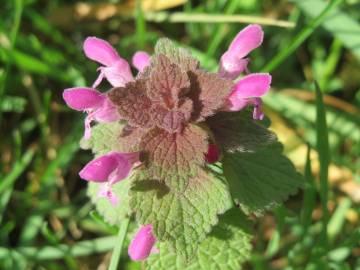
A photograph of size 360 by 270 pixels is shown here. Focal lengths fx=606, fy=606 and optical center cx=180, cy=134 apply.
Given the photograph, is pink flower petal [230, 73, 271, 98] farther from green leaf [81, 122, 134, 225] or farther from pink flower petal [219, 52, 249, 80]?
green leaf [81, 122, 134, 225]

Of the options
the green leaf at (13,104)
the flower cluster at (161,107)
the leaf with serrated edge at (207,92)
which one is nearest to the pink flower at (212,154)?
the flower cluster at (161,107)

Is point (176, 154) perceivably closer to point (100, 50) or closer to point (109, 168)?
point (109, 168)

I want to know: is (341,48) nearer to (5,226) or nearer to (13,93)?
(13,93)

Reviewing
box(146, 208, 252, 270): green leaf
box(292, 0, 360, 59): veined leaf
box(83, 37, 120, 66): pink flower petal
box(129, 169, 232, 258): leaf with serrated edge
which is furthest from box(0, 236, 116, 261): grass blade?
box(292, 0, 360, 59): veined leaf

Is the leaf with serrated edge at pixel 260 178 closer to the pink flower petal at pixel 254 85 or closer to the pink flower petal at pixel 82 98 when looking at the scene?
the pink flower petal at pixel 254 85

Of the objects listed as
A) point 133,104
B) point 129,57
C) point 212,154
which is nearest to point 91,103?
point 133,104

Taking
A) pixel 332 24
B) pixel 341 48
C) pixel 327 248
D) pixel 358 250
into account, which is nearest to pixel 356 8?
pixel 341 48
